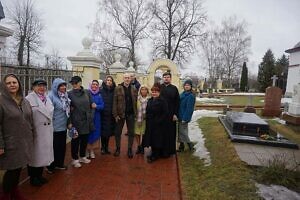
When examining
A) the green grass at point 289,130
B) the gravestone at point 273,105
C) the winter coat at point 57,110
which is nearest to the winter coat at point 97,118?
the winter coat at point 57,110

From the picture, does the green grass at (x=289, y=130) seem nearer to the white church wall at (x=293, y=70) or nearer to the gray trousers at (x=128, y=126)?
the gray trousers at (x=128, y=126)

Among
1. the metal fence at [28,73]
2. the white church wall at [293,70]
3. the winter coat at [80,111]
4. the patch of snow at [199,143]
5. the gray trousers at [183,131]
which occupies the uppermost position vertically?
the white church wall at [293,70]

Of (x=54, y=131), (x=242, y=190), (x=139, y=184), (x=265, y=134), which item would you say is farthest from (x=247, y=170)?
(x=54, y=131)

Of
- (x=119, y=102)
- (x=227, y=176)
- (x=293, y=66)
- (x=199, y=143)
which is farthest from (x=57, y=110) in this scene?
(x=293, y=66)

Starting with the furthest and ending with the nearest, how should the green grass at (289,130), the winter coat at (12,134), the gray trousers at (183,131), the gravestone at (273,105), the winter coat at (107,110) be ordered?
1. the gravestone at (273,105)
2. the green grass at (289,130)
3. the gray trousers at (183,131)
4. the winter coat at (107,110)
5. the winter coat at (12,134)

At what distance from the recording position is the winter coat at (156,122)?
5.68 metres

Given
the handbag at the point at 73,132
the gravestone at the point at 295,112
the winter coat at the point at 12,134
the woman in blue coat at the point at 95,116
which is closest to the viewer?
the winter coat at the point at 12,134

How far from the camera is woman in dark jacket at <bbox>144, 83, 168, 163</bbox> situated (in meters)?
5.68

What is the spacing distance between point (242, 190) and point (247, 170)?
2.54 feet

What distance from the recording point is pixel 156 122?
226 inches

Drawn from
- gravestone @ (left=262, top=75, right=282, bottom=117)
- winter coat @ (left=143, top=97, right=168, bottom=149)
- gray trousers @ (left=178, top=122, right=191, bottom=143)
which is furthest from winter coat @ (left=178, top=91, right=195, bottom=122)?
gravestone @ (left=262, top=75, right=282, bottom=117)

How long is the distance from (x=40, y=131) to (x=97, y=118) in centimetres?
174

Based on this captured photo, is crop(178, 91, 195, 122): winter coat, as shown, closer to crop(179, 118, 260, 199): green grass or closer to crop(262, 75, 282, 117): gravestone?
crop(179, 118, 260, 199): green grass

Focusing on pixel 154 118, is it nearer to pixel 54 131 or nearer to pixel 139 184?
pixel 139 184
